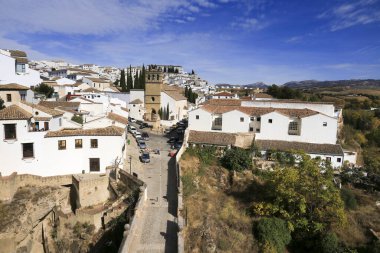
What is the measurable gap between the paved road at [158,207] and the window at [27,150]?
907cm

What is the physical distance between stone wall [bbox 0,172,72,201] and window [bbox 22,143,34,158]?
5.80 ft

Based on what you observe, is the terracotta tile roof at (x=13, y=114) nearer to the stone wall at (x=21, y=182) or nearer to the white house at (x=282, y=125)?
the stone wall at (x=21, y=182)

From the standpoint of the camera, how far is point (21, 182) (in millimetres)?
25969

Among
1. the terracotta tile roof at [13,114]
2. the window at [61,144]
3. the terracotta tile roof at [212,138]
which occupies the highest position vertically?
the terracotta tile roof at [13,114]

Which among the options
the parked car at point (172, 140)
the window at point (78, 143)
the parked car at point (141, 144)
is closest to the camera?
the window at point (78, 143)

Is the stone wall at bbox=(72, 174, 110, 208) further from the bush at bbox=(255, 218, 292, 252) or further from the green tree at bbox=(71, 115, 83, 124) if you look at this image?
the bush at bbox=(255, 218, 292, 252)

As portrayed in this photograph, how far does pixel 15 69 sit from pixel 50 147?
18732 mm

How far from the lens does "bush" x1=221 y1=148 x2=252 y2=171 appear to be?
33856mm

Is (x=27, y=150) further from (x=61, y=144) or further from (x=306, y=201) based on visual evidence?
Result: (x=306, y=201)

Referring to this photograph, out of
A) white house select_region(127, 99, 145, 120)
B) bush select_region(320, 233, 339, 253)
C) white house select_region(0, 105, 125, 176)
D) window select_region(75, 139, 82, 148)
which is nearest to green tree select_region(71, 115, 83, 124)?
white house select_region(0, 105, 125, 176)

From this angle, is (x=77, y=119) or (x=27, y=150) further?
(x=77, y=119)

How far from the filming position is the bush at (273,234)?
21.9 metres

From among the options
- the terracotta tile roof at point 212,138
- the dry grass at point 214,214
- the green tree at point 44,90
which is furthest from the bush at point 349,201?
the green tree at point 44,90

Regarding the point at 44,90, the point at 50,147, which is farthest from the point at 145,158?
the point at 44,90
